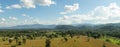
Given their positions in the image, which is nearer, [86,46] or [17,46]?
[17,46]

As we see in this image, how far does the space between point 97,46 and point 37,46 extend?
5129 centimetres

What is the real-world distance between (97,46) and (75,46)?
23.0 m

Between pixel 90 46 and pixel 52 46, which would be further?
pixel 90 46

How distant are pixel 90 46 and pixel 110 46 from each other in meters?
19.4

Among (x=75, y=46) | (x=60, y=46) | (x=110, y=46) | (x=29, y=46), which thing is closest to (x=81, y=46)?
(x=75, y=46)

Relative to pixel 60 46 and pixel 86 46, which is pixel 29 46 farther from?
pixel 86 46

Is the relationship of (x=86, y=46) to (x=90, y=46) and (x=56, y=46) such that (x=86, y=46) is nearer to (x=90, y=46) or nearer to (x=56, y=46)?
(x=90, y=46)

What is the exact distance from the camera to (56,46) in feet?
478

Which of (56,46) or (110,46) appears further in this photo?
(110,46)

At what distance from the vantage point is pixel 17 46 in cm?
14075

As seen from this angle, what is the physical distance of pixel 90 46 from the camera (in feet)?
510

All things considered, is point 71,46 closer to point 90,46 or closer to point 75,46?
point 75,46

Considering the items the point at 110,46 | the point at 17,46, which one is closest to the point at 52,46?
the point at 17,46

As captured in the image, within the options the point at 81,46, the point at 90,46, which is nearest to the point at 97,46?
the point at 90,46
